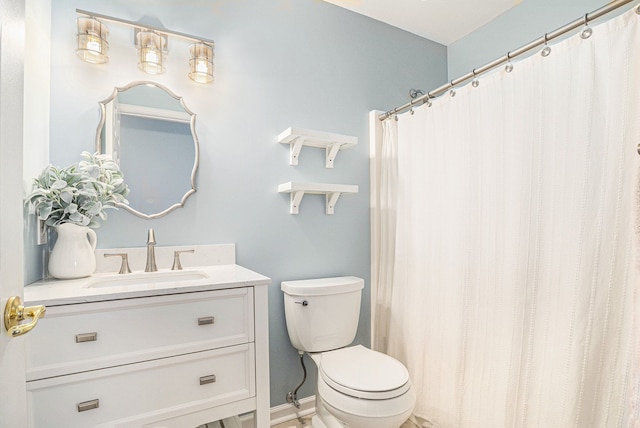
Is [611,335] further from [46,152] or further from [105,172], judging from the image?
[46,152]

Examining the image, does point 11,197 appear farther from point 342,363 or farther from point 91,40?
point 342,363

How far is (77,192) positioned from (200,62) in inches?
32.7

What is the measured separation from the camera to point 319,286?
1.72m

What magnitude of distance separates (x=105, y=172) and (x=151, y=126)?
0.34 metres

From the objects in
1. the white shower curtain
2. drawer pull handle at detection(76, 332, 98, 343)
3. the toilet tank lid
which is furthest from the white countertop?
the white shower curtain

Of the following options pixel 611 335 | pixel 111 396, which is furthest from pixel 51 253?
pixel 611 335

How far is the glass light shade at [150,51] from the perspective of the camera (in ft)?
4.93

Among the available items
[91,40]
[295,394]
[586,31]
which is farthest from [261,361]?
[586,31]

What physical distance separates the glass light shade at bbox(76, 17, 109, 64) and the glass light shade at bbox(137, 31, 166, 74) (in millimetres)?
140

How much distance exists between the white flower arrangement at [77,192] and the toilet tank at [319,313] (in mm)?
941

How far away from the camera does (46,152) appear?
1363 millimetres

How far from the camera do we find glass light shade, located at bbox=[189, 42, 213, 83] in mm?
1601

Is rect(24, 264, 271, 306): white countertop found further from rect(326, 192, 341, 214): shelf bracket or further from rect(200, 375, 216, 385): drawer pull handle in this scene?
rect(326, 192, 341, 214): shelf bracket

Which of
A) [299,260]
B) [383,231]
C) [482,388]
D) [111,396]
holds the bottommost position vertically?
[482,388]
